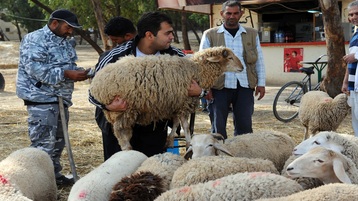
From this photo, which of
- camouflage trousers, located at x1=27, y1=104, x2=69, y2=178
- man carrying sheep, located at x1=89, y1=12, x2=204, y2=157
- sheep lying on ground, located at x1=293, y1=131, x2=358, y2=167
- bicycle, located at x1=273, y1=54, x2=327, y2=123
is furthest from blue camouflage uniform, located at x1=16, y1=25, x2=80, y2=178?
bicycle, located at x1=273, y1=54, x2=327, y2=123

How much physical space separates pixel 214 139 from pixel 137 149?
2.60ft

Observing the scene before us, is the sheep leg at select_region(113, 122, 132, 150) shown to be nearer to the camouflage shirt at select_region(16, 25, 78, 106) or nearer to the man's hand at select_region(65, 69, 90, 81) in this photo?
the man's hand at select_region(65, 69, 90, 81)

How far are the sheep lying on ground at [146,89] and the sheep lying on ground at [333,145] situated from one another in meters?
0.94

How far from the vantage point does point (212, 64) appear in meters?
4.61

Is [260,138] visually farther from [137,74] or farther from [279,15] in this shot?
[279,15]

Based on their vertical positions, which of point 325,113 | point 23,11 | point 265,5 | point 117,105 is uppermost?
point 23,11

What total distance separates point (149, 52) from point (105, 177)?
1221 mm

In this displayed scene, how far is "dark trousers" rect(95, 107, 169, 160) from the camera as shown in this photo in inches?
180

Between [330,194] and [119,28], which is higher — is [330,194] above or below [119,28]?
below

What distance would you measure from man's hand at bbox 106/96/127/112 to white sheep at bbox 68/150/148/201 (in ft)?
1.16

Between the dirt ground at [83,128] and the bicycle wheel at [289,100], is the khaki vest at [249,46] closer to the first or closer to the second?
the dirt ground at [83,128]

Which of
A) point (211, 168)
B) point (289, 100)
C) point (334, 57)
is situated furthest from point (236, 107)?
point (334, 57)

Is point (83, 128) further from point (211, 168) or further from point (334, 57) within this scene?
point (211, 168)

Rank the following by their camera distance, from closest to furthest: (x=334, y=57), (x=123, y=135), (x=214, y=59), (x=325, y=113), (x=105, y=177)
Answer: (x=105, y=177), (x=123, y=135), (x=214, y=59), (x=325, y=113), (x=334, y=57)
